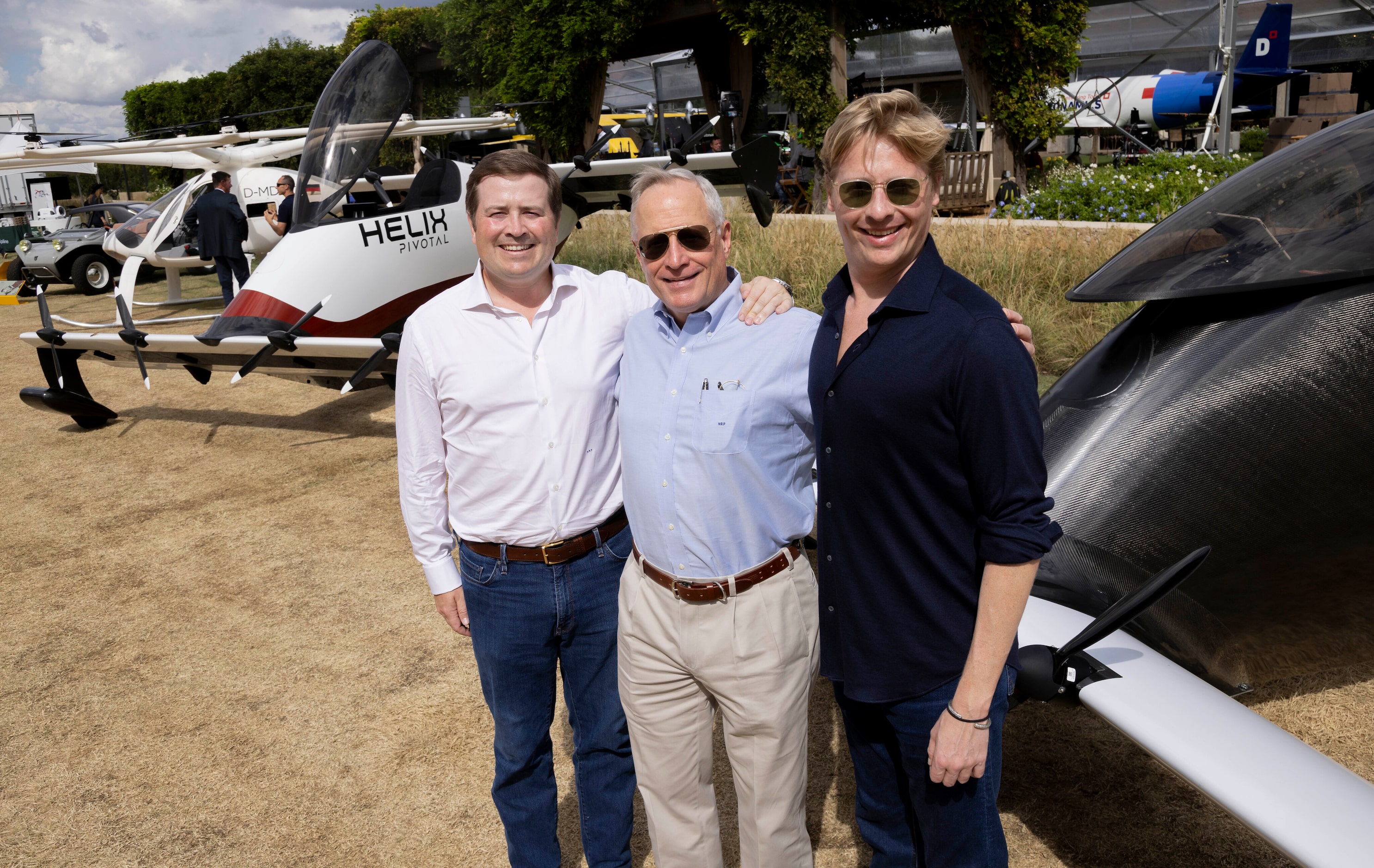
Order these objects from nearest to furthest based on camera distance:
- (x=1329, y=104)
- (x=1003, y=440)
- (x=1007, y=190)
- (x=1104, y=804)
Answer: (x=1003, y=440) < (x=1104, y=804) < (x=1007, y=190) < (x=1329, y=104)

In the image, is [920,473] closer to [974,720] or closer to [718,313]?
[974,720]

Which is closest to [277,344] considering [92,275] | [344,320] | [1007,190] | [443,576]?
[344,320]

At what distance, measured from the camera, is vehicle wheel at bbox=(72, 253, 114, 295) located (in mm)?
18594

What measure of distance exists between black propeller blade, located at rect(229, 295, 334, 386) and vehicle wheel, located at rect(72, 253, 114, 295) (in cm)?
1407

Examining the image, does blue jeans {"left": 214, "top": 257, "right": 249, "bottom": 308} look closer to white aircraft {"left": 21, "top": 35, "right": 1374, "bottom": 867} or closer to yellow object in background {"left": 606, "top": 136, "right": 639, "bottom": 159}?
white aircraft {"left": 21, "top": 35, "right": 1374, "bottom": 867}

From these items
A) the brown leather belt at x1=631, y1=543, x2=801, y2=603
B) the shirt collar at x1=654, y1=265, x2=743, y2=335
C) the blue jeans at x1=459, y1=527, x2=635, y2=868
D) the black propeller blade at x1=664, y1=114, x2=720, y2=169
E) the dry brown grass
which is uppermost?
the black propeller blade at x1=664, y1=114, x2=720, y2=169

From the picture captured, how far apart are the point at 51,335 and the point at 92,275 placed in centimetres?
1259

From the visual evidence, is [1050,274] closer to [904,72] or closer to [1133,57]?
[1133,57]

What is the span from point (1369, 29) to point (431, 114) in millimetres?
27565

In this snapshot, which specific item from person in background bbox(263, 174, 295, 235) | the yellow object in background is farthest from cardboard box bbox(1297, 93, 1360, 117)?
person in background bbox(263, 174, 295, 235)

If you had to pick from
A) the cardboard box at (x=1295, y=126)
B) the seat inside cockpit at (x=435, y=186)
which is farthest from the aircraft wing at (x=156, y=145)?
the cardboard box at (x=1295, y=126)

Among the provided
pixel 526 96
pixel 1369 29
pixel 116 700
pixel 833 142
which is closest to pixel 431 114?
pixel 526 96

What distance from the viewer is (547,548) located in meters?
2.34

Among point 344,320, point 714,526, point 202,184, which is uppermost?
point 202,184
